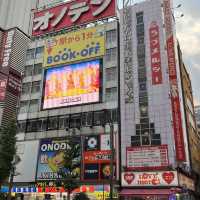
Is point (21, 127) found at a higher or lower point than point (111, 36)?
lower

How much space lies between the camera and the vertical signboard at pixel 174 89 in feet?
140

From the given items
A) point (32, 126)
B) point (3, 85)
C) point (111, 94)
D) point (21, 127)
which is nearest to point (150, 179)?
point (111, 94)

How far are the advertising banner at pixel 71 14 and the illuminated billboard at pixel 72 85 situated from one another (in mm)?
9884

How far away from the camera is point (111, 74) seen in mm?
51531

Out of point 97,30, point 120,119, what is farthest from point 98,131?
point 97,30

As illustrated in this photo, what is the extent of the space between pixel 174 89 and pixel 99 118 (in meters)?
13.0

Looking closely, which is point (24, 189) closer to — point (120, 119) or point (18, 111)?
point (18, 111)

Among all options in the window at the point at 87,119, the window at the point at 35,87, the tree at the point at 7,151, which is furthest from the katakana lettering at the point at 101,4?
the tree at the point at 7,151

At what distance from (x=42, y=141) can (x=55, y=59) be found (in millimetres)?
16095

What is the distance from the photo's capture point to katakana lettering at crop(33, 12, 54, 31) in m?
62.7

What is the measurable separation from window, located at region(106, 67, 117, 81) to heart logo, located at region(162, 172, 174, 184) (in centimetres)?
1815

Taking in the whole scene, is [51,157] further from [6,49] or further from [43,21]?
[43,21]

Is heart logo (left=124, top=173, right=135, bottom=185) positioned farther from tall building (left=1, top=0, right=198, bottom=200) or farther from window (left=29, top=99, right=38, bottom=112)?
window (left=29, top=99, right=38, bottom=112)

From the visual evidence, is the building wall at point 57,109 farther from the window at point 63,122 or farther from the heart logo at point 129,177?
the heart logo at point 129,177
